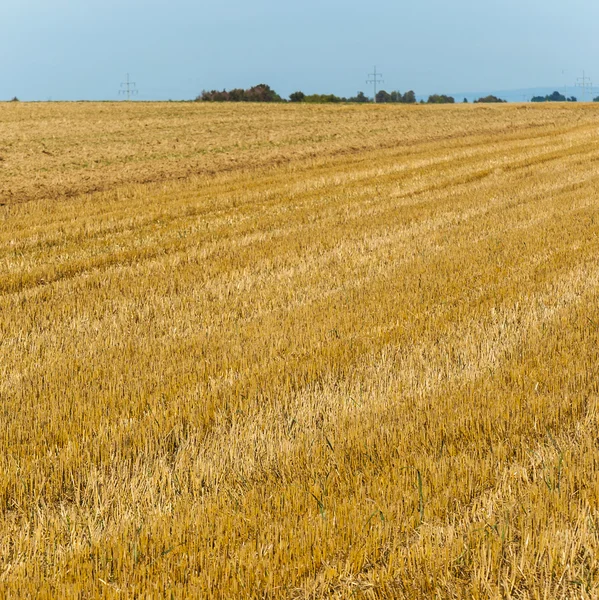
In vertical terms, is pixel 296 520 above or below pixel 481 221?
below

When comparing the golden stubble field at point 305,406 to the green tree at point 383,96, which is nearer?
the golden stubble field at point 305,406

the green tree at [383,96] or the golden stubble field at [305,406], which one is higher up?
the green tree at [383,96]

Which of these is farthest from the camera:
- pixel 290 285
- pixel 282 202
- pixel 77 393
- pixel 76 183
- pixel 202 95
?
pixel 202 95

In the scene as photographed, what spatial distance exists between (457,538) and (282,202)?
1288cm

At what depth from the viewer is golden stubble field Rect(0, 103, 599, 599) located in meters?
3.28

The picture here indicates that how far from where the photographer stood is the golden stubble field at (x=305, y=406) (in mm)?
3275

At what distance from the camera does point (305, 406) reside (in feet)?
16.7

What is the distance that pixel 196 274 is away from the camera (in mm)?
9367

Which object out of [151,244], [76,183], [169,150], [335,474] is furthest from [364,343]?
[169,150]

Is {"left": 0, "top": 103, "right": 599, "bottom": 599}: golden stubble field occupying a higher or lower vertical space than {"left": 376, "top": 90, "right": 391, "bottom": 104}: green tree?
lower

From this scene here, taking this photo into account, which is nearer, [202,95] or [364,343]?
[364,343]

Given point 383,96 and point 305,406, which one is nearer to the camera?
point 305,406

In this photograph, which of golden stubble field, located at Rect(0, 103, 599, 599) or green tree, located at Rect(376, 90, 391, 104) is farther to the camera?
green tree, located at Rect(376, 90, 391, 104)

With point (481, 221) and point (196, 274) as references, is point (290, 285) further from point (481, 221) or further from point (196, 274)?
point (481, 221)
